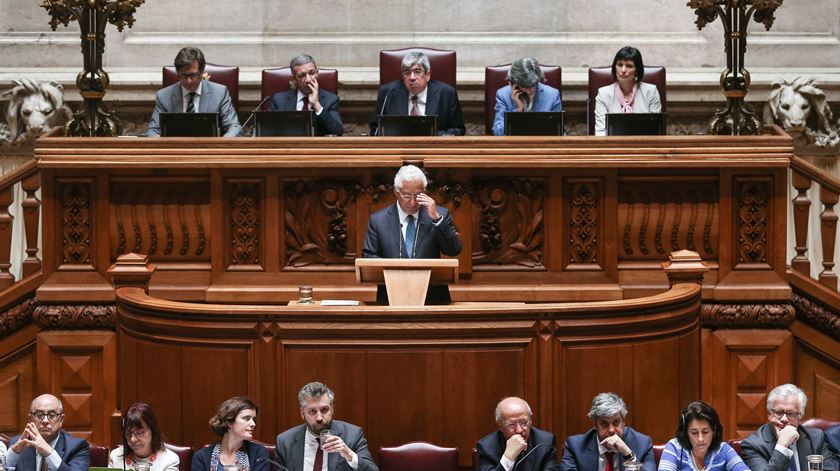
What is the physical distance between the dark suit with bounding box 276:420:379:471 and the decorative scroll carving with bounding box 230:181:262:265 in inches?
74.5

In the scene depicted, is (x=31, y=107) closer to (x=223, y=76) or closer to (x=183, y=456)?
(x=223, y=76)

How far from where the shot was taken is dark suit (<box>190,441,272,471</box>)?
6.23 meters

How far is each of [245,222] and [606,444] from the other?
8.66 feet

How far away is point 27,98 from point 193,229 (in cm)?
278

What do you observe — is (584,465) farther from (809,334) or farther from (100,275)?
(100,275)

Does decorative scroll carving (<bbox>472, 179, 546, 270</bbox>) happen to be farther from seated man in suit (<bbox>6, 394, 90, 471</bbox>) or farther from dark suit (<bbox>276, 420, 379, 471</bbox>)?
seated man in suit (<bbox>6, 394, 90, 471</bbox>)

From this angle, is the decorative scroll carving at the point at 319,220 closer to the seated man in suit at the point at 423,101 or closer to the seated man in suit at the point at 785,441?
the seated man in suit at the point at 423,101

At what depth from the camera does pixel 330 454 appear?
625 cm

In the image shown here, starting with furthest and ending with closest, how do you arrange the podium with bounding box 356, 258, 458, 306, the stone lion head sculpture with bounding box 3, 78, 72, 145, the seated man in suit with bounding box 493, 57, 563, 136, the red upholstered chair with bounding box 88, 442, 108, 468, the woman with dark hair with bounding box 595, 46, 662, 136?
the stone lion head sculpture with bounding box 3, 78, 72, 145 < the woman with dark hair with bounding box 595, 46, 662, 136 < the seated man in suit with bounding box 493, 57, 563, 136 < the podium with bounding box 356, 258, 458, 306 < the red upholstered chair with bounding box 88, 442, 108, 468

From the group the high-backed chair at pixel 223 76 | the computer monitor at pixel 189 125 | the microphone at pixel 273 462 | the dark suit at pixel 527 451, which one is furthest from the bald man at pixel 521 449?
the high-backed chair at pixel 223 76

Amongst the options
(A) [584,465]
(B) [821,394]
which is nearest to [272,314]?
(A) [584,465]

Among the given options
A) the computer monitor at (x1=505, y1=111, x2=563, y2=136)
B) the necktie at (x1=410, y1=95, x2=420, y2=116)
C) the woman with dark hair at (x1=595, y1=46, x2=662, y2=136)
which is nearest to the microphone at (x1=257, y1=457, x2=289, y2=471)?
the computer monitor at (x1=505, y1=111, x2=563, y2=136)

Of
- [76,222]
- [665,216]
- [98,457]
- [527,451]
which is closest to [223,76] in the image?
[76,222]

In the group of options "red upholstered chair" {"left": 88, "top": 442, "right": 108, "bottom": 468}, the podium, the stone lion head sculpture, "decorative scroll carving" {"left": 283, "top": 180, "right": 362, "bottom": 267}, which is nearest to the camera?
"red upholstered chair" {"left": 88, "top": 442, "right": 108, "bottom": 468}
